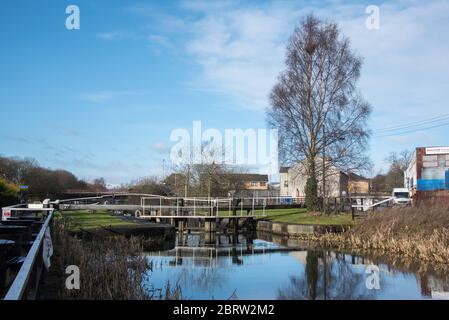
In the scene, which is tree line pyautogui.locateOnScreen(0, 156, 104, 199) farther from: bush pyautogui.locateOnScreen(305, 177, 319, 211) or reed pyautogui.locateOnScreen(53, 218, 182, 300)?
reed pyautogui.locateOnScreen(53, 218, 182, 300)

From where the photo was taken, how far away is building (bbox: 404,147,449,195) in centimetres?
3388

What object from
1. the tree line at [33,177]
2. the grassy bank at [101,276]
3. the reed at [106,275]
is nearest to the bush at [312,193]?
the reed at [106,275]

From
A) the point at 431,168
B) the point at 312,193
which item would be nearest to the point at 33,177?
the point at 312,193

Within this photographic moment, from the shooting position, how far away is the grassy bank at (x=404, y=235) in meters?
16.4

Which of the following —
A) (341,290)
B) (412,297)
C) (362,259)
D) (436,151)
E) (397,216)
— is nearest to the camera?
(412,297)

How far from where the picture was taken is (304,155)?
31.2 metres

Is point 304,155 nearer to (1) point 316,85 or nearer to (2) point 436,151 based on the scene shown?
(1) point 316,85

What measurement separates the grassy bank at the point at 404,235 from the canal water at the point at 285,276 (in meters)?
1.50

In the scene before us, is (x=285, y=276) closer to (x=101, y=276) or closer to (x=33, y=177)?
(x=101, y=276)

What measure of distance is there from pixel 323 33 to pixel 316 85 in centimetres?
334

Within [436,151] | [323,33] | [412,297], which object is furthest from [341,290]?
[436,151]

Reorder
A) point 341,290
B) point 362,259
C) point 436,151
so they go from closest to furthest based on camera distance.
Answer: point 341,290 < point 362,259 < point 436,151

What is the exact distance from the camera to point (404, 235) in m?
18.9

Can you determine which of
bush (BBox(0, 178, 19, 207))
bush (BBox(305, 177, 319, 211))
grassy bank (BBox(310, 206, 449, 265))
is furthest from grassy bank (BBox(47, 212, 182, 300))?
bush (BBox(0, 178, 19, 207))
